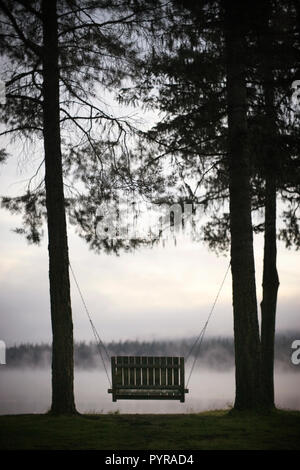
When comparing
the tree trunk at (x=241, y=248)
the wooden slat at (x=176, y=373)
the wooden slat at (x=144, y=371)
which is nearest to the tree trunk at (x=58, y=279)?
the wooden slat at (x=144, y=371)

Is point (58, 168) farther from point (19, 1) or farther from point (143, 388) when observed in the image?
point (143, 388)

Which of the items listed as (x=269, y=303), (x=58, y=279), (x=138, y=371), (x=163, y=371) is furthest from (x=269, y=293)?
(x=58, y=279)

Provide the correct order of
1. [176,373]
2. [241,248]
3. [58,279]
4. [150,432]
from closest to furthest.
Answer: [150,432] < [58,279] < [241,248] < [176,373]

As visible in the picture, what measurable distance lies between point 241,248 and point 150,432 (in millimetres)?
3619

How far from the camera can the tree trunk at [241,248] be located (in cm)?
985

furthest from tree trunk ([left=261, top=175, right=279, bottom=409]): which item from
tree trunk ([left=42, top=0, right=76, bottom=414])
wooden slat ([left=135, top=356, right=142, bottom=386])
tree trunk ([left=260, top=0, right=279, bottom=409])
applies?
tree trunk ([left=42, top=0, right=76, bottom=414])

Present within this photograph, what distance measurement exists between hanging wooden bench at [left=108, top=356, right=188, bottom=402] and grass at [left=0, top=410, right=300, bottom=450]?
973 millimetres

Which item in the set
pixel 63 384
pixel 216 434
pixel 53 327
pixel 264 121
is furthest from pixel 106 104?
pixel 216 434

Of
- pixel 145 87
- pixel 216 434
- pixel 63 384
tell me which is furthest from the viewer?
pixel 145 87

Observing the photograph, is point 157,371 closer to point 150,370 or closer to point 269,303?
point 150,370

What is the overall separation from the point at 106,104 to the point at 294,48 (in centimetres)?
384

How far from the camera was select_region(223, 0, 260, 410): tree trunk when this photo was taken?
9.85 m

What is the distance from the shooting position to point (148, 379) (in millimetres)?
10938

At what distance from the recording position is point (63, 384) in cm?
953
